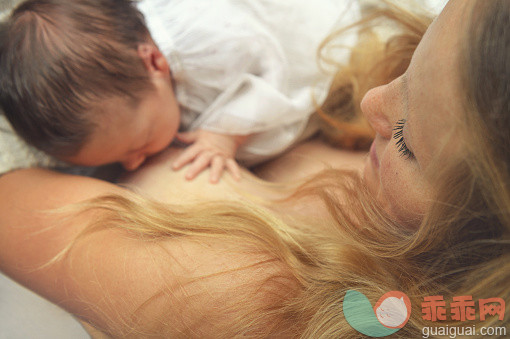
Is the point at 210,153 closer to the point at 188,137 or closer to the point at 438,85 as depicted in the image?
the point at 188,137

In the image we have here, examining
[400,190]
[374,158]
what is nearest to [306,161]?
[374,158]

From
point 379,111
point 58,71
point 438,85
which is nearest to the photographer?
point 438,85

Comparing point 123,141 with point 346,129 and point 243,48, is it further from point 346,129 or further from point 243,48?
point 346,129

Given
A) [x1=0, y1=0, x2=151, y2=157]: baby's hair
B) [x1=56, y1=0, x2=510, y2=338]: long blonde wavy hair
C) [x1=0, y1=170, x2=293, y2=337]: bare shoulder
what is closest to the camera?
[x1=56, y1=0, x2=510, y2=338]: long blonde wavy hair

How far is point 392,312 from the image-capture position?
449mm

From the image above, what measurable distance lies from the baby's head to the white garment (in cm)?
13

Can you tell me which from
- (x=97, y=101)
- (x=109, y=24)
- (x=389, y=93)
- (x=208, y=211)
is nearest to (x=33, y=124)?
(x=97, y=101)

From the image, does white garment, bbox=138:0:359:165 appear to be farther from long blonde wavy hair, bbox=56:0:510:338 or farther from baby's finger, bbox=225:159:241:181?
long blonde wavy hair, bbox=56:0:510:338

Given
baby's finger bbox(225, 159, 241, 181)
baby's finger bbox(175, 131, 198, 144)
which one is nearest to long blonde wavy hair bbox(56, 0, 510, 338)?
baby's finger bbox(225, 159, 241, 181)

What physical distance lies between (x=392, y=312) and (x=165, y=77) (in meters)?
0.64

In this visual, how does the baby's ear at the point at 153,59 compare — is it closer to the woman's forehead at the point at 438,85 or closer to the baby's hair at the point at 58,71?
the baby's hair at the point at 58,71

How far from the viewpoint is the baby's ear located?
2.70ft

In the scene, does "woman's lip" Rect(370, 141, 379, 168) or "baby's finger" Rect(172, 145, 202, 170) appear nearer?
"woman's lip" Rect(370, 141, 379, 168)

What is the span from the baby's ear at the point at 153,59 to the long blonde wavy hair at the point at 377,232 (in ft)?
1.07
